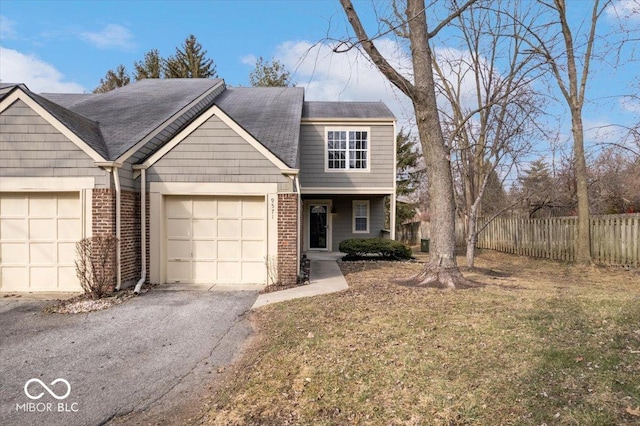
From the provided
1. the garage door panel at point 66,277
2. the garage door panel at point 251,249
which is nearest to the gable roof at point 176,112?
the garage door panel at point 251,249

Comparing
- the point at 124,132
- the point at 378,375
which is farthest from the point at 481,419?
the point at 124,132

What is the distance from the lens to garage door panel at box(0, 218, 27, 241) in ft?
27.8

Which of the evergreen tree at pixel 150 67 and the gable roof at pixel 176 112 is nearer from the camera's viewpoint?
the gable roof at pixel 176 112

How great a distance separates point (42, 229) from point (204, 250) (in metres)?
3.46

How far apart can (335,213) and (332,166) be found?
112 inches

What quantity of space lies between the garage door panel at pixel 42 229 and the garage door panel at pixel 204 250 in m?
2.99

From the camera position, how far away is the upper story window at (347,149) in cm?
1549

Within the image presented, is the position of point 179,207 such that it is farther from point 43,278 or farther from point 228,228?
point 43,278

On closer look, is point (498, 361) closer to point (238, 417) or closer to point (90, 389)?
point (238, 417)

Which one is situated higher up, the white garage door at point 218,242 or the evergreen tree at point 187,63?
the evergreen tree at point 187,63

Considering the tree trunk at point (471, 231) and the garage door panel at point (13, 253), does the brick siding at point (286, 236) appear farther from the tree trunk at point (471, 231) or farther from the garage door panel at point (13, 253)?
the tree trunk at point (471, 231)

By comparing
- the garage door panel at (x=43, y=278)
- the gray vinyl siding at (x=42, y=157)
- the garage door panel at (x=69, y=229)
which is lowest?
the garage door panel at (x=43, y=278)

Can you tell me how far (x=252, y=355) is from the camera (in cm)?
496

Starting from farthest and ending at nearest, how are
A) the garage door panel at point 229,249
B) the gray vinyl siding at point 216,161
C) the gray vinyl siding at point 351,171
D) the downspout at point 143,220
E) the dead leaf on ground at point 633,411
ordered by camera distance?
the gray vinyl siding at point 351,171
the garage door panel at point 229,249
the gray vinyl siding at point 216,161
the downspout at point 143,220
the dead leaf on ground at point 633,411
